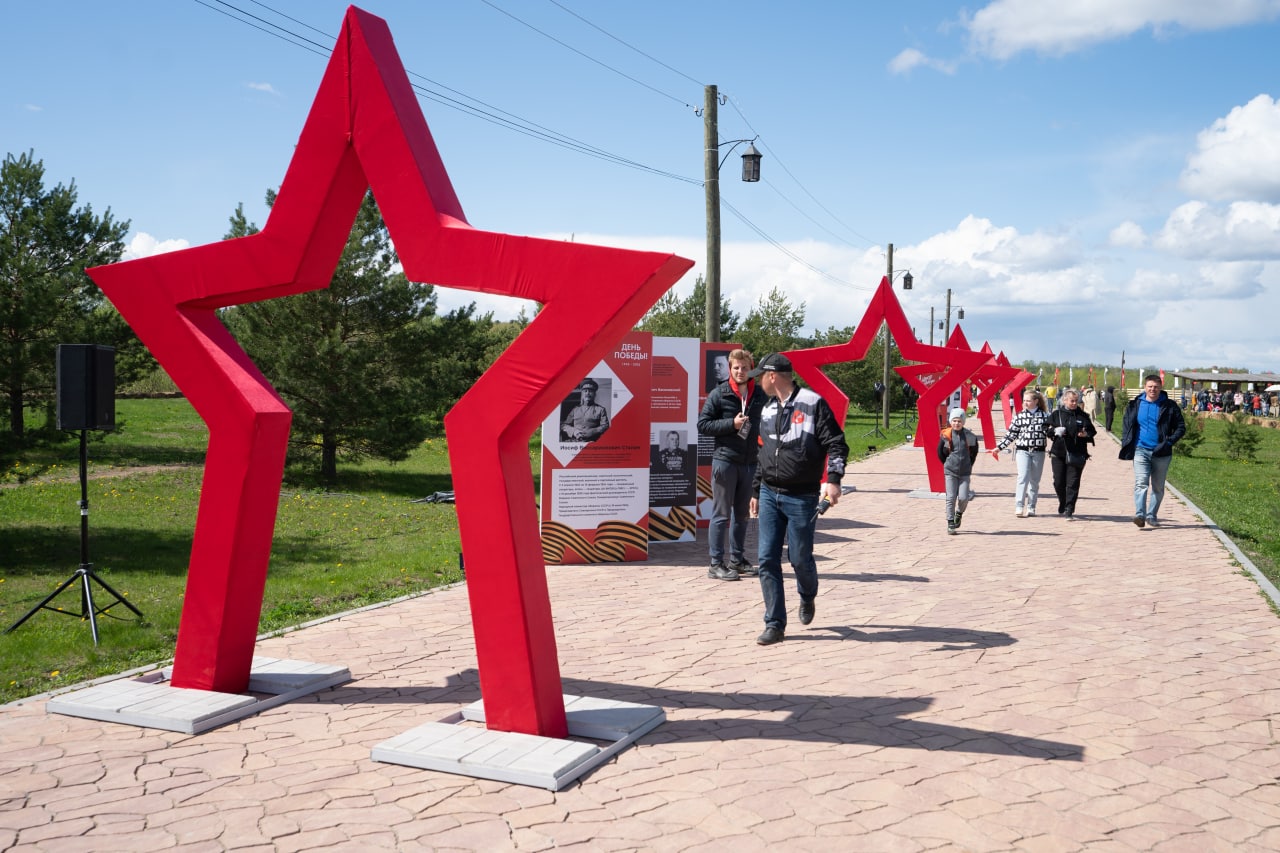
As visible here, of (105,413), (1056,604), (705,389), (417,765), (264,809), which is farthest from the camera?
(705,389)

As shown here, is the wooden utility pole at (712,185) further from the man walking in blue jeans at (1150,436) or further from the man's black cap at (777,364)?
the man's black cap at (777,364)

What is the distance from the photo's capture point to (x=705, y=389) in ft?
42.3

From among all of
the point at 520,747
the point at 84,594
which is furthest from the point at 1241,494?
the point at 84,594

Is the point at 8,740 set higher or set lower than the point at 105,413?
lower

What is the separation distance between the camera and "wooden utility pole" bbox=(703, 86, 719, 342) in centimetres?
1587

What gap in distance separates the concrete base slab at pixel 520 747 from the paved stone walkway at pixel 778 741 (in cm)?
8

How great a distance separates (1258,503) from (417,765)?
56.9ft

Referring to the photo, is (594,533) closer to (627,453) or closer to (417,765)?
(627,453)

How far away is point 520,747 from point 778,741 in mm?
1294

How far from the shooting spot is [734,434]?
9.08m

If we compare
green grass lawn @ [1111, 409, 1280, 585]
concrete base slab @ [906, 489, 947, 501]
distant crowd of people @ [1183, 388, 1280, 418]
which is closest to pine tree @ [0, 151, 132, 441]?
concrete base slab @ [906, 489, 947, 501]

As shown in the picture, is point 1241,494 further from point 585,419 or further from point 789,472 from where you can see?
point 789,472

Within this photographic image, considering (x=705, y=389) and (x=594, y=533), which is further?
(x=705, y=389)

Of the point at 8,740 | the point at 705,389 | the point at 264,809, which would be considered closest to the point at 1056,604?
the point at 705,389
